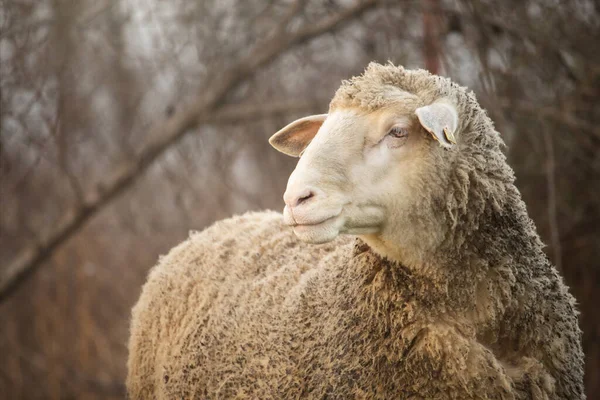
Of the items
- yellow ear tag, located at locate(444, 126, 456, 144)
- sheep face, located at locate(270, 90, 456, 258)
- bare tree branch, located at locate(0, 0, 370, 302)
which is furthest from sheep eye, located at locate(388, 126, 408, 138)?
bare tree branch, located at locate(0, 0, 370, 302)

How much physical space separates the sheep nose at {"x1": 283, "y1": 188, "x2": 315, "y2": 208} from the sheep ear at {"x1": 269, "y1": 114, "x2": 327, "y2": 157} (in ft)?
2.40

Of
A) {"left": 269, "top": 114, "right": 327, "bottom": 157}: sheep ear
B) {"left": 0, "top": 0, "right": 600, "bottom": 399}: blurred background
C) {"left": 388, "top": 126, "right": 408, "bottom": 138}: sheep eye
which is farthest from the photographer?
{"left": 0, "top": 0, "right": 600, "bottom": 399}: blurred background

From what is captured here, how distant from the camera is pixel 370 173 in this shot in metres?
2.47

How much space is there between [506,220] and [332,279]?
766 mm

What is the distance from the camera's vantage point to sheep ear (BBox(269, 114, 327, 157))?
3.03m

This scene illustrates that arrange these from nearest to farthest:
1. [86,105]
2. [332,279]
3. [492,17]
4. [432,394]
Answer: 1. [432,394]
2. [332,279]
3. [492,17]
4. [86,105]

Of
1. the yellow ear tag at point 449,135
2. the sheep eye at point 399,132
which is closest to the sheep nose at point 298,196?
the sheep eye at point 399,132

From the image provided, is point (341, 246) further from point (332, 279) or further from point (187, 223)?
point (187, 223)

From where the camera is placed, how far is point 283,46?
6.85 meters

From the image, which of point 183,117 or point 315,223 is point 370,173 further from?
point 183,117

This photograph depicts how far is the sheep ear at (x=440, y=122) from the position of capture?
2.39 metres

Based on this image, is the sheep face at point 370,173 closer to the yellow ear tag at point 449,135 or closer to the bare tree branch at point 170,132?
the yellow ear tag at point 449,135

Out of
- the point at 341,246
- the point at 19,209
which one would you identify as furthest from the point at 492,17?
the point at 19,209

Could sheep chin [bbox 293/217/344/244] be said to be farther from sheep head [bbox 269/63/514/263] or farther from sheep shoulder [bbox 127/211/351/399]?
sheep shoulder [bbox 127/211/351/399]
